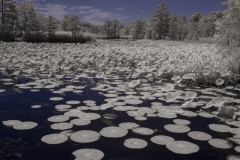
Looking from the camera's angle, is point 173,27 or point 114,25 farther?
point 114,25

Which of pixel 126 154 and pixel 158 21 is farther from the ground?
pixel 158 21

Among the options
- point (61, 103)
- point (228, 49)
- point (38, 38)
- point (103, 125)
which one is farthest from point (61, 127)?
point (38, 38)

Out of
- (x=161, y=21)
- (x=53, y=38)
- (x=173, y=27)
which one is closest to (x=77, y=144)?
(x=53, y=38)

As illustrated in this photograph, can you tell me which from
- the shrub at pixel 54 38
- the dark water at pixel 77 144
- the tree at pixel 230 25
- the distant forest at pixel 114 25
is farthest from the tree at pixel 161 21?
the dark water at pixel 77 144

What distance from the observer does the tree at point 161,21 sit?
39.6m

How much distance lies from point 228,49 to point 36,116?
545 cm

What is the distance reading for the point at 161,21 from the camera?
40562mm

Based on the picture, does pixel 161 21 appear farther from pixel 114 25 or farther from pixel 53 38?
pixel 53 38

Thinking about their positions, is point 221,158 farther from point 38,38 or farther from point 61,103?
point 38,38

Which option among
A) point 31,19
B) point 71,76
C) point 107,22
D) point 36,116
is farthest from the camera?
point 107,22

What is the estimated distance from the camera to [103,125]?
2771mm

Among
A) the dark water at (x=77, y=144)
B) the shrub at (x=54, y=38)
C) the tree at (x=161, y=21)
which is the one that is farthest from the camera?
the tree at (x=161, y=21)

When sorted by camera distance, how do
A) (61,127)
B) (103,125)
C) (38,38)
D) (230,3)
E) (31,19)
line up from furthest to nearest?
(31,19)
(38,38)
(230,3)
(103,125)
(61,127)

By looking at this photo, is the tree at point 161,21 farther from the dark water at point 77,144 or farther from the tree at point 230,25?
Result: the dark water at point 77,144
